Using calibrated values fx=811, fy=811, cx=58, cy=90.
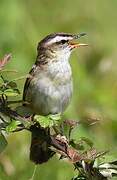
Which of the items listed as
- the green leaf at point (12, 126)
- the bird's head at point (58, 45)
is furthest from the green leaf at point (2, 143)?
the bird's head at point (58, 45)

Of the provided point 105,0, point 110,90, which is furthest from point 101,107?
point 105,0

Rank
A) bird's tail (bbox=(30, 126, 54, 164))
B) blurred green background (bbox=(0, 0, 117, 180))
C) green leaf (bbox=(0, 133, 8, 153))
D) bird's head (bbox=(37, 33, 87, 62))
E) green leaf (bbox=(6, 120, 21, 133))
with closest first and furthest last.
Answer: green leaf (bbox=(6, 120, 21, 133)) → green leaf (bbox=(0, 133, 8, 153)) → bird's tail (bbox=(30, 126, 54, 164)) → bird's head (bbox=(37, 33, 87, 62)) → blurred green background (bbox=(0, 0, 117, 180))

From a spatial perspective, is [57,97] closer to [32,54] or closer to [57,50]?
[57,50]

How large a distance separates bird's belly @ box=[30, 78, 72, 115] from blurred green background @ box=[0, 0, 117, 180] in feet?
0.97

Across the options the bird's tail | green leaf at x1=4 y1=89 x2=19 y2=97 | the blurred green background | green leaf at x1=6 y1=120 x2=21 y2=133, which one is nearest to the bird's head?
the blurred green background

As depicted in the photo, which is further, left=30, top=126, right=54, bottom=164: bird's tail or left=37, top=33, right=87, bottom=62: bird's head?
left=37, top=33, right=87, bottom=62: bird's head

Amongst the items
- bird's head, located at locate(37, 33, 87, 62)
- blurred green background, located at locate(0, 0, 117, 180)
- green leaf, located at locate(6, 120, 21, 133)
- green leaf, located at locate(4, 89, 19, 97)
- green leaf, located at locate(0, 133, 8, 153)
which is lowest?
blurred green background, located at locate(0, 0, 117, 180)

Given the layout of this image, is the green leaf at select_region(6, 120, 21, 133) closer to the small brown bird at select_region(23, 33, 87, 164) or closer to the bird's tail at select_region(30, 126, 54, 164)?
the bird's tail at select_region(30, 126, 54, 164)

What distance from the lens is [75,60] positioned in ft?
25.8

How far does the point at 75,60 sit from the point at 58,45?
2.43 meters

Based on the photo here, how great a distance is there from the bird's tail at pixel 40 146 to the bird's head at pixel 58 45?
1.02m

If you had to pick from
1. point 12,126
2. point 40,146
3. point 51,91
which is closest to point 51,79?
point 51,91

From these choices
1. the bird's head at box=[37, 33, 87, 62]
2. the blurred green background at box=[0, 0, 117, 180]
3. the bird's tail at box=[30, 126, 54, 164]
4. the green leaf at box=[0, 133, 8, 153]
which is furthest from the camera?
the blurred green background at box=[0, 0, 117, 180]

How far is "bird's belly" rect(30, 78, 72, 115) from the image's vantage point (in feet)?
16.6
